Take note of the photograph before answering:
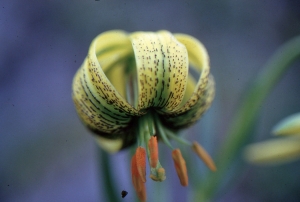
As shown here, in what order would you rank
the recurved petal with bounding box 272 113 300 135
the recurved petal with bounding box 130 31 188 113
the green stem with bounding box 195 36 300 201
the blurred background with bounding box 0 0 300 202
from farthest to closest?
the blurred background with bounding box 0 0 300 202
the green stem with bounding box 195 36 300 201
the recurved petal with bounding box 272 113 300 135
the recurved petal with bounding box 130 31 188 113

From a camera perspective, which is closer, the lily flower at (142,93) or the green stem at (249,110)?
the lily flower at (142,93)

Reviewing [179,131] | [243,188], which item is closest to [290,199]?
[243,188]

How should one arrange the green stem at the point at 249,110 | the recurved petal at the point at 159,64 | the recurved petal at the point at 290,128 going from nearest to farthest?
the recurved petal at the point at 159,64 < the recurved petal at the point at 290,128 < the green stem at the point at 249,110

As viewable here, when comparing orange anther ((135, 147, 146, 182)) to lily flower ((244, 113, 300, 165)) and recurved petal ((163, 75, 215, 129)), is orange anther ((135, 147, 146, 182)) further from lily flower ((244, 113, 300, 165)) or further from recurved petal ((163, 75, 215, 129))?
lily flower ((244, 113, 300, 165))

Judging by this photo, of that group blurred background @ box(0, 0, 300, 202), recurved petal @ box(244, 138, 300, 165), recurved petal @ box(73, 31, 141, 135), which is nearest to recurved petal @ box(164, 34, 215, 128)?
recurved petal @ box(73, 31, 141, 135)

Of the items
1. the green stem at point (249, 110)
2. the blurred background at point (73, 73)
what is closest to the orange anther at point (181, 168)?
the green stem at point (249, 110)

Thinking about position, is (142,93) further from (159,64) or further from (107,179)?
(107,179)

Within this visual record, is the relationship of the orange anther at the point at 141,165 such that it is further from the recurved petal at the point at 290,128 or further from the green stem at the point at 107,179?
the recurved petal at the point at 290,128

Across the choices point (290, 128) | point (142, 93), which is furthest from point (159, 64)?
point (290, 128)
